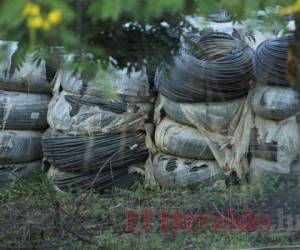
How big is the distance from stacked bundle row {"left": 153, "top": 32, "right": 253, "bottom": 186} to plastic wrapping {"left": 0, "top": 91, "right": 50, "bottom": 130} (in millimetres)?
1158

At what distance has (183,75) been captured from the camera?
498 centimetres

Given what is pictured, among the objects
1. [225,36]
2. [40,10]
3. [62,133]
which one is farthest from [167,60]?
[62,133]

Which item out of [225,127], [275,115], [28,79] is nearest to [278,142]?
[275,115]

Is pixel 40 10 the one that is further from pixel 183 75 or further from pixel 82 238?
pixel 183 75

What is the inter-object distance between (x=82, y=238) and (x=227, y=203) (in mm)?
1260

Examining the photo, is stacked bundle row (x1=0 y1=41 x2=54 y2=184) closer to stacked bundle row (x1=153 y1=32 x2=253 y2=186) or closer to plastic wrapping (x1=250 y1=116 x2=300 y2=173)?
stacked bundle row (x1=153 y1=32 x2=253 y2=186)

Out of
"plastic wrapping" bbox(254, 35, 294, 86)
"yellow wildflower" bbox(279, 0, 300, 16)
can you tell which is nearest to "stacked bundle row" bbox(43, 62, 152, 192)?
"plastic wrapping" bbox(254, 35, 294, 86)

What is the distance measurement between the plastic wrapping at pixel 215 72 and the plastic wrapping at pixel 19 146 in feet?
4.71

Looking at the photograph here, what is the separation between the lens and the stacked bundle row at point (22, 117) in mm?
5461

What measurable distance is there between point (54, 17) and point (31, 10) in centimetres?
6

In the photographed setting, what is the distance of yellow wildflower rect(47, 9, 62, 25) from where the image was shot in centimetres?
128

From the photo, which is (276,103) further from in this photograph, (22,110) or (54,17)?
(54,17)

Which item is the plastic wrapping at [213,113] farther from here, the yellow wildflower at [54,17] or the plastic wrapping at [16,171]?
the yellow wildflower at [54,17]

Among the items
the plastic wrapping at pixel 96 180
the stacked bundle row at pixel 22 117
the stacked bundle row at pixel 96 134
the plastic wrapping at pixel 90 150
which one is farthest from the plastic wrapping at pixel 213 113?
the stacked bundle row at pixel 22 117
